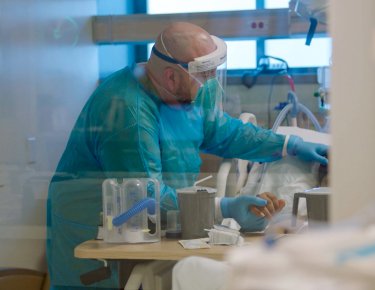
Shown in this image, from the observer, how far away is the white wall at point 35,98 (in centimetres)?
268

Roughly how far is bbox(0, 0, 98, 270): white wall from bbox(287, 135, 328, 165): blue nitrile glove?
79 cm

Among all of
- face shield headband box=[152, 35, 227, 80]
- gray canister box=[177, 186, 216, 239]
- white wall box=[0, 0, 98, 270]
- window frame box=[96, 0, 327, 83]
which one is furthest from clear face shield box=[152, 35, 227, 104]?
white wall box=[0, 0, 98, 270]

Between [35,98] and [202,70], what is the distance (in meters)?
0.85

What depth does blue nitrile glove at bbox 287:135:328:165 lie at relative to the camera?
2363 millimetres

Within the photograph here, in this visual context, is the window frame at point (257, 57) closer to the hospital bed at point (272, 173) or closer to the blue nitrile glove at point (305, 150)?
the hospital bed at point (272, 173)

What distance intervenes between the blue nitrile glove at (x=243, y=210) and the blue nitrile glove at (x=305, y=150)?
27 cm

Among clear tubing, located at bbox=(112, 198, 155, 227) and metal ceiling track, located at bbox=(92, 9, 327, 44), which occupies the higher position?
metal ceiling track, located at bbox=(92, 9, 327, 44)

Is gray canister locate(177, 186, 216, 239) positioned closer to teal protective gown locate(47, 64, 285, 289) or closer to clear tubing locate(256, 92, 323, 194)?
teal protective gown locate(47, 64, 285, 289)

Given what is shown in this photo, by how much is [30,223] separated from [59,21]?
83 centimetres

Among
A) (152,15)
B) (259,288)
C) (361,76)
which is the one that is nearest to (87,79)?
(152,15)

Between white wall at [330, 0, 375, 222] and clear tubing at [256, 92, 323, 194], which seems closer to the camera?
white wall at [330, 0, 375, 222]

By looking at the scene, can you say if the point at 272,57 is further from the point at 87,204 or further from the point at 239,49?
the point at 87,204

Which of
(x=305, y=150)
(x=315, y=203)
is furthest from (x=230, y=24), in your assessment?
(x=315, y=203)

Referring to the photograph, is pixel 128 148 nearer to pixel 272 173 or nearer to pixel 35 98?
pixel 272 173
